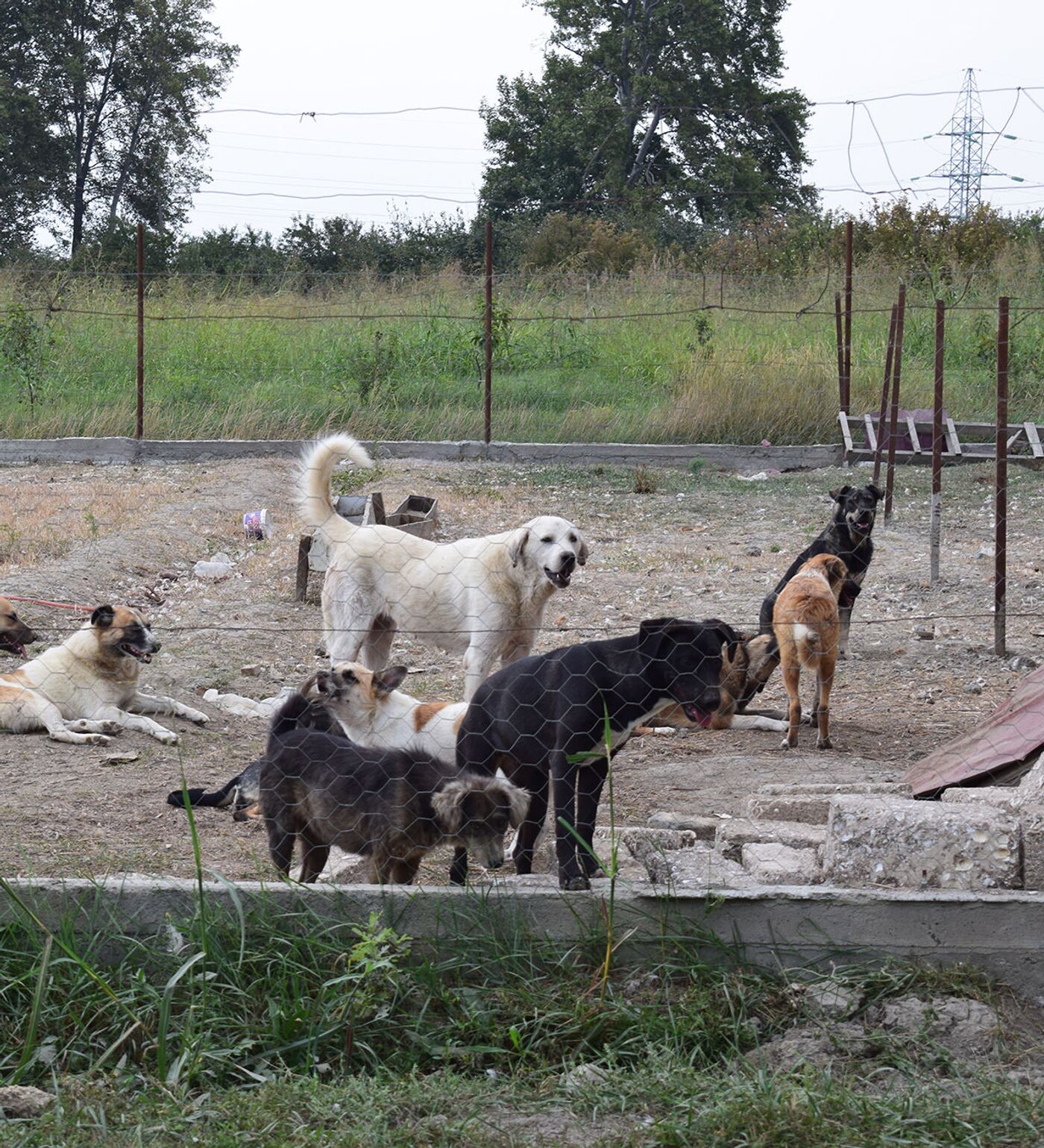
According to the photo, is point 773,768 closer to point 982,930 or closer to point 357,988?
point 982,930

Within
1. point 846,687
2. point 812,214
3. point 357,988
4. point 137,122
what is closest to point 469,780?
point 357,988

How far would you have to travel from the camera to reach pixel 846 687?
7.04 meters

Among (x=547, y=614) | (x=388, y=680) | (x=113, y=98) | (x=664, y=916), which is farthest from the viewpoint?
(x=113, y=98)

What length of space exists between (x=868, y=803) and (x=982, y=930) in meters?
0.48

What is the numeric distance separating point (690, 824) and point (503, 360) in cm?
1295

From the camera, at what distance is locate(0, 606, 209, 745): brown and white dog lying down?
6055 mm

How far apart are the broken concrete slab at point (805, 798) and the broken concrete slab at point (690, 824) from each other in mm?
179

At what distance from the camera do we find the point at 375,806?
151 inches

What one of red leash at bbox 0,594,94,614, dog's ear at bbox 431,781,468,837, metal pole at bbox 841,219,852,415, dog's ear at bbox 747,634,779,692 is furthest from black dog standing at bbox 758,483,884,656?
metal pole at bbox 841,219,852,415

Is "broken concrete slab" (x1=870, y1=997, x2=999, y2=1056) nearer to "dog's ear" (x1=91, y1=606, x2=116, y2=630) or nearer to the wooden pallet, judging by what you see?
"dog's ear" (x1=91, y1=606, x2=116, y2=630)

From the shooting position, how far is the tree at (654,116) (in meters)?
28.9

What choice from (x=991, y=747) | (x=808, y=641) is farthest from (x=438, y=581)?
(x=991, y=747)

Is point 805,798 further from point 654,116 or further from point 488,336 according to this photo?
point 654,116

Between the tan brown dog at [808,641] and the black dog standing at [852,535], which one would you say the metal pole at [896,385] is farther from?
the tan brown dog at [808,641]
